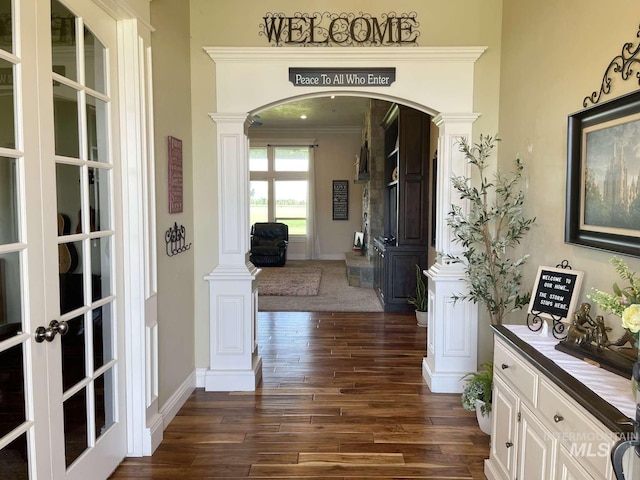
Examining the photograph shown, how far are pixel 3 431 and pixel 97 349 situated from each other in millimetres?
676

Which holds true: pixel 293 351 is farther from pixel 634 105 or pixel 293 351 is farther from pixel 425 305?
pixel 634 105

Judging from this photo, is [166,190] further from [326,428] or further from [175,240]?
[326,428]

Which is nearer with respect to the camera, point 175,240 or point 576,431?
point 576,431

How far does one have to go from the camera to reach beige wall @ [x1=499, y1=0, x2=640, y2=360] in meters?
2.04

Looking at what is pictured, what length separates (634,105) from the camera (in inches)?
71.3

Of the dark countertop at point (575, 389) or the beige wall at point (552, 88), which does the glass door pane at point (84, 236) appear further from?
the beige wall at point (552, 88)

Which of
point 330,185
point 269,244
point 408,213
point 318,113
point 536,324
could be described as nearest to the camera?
point 536,324

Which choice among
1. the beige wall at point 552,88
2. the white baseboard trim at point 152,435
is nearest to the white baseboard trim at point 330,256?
the beige wall at point 552,88

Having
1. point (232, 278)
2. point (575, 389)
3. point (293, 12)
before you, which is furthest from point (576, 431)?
point (293, 12)

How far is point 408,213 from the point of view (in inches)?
232

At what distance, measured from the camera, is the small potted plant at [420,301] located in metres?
5.41

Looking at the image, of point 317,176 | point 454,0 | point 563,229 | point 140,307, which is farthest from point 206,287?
point 317,176

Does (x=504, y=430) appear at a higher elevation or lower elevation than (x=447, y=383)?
higher

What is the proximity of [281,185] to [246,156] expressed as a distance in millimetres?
7894
